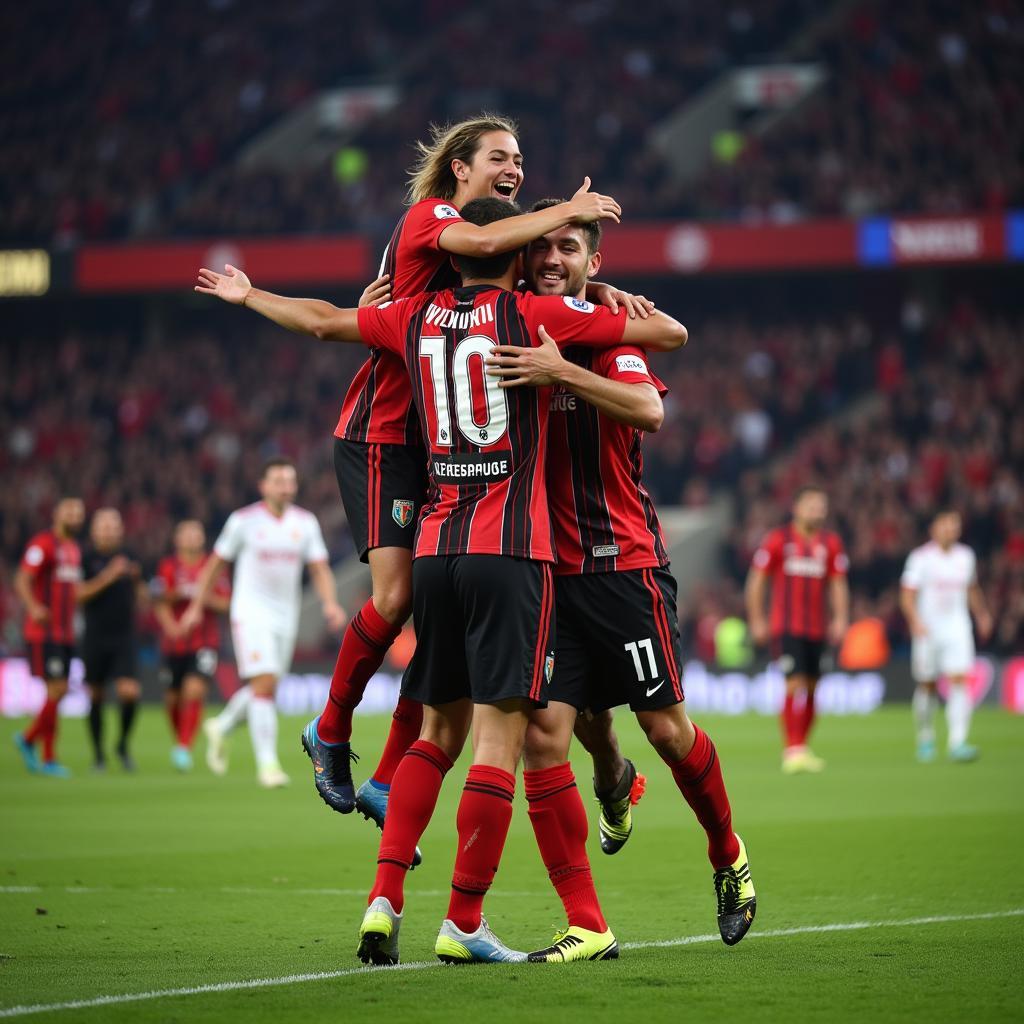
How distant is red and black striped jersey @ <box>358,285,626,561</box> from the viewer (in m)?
5.54

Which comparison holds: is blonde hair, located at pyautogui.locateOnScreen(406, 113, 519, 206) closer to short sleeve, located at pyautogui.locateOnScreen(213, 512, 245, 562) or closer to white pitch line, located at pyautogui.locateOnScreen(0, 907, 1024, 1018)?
white pitch line, located at pyautogui.locateOnScreen(0, 907, 1024, 1018)

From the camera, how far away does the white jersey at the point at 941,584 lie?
1656 centimetres

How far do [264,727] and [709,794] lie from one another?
772 cm

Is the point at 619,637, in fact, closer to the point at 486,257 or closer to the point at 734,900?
the point at 734,900

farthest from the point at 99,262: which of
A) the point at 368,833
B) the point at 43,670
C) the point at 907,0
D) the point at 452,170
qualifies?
the point at 452,170

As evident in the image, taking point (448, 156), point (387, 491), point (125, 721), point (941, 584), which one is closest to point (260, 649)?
point (125, 721)

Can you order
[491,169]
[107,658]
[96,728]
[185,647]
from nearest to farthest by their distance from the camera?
[491,169], [96,728], [107,658], [185,647]

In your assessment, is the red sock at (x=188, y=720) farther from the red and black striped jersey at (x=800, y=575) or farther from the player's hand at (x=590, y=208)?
the player's hand at (x=590, y=208)

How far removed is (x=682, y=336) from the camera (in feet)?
19.2

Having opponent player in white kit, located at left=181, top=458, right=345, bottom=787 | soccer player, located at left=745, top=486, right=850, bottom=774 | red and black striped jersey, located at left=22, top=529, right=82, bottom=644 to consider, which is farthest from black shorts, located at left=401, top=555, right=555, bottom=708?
red and black striped jersey, located at left=22, top=529, right=82, bottom=644

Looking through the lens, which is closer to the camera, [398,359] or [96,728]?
[398,359]

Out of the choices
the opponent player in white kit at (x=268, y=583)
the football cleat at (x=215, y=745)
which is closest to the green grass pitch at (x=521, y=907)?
the opponent player in white kit at (x=268, y=583)

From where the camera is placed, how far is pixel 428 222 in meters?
5.98

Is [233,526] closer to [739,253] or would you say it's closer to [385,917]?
[385,917]
